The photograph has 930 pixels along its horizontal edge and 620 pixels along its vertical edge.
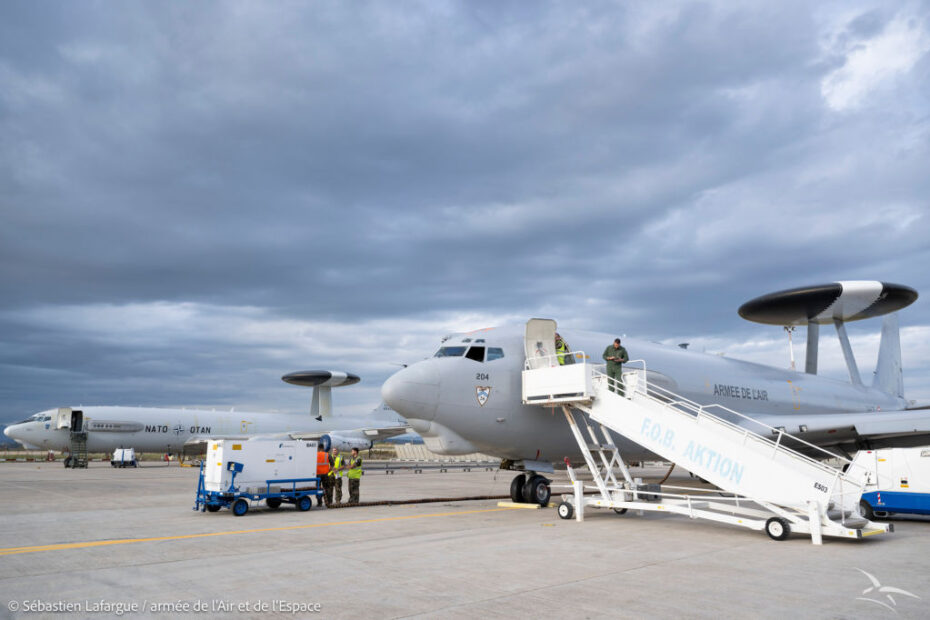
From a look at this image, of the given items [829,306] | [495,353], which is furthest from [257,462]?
[829,306]

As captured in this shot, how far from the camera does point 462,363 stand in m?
15.1

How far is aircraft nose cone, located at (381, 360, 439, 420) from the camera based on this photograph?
46.6 feet

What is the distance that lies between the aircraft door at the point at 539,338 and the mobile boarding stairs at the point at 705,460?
26 millimetres

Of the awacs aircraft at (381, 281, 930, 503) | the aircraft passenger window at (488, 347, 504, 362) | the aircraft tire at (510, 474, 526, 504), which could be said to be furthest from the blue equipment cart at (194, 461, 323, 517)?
the aircraft passenger window at (488, 347, 504, 362)

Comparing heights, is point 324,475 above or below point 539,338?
below

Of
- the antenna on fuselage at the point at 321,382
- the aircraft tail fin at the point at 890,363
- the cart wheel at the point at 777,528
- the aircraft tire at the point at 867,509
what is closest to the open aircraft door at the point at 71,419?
the antenna on fuselage at the point at 321,382

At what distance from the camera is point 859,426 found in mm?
19406

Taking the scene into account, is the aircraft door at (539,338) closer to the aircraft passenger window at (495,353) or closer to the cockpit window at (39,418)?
the aircraft passenger window at (495,353)

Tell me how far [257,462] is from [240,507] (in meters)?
1.24

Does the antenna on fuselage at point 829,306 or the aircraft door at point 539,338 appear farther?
the antenna on fuselage at point 829,306

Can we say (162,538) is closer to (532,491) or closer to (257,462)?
(257,462)

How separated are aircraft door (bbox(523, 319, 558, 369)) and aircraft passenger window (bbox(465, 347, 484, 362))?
4.11 ft

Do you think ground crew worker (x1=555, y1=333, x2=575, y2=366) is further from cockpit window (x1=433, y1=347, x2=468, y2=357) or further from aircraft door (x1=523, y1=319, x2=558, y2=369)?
cockpit window (x1=433, y1=347, x2=468, y2=357)

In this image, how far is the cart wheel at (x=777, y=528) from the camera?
10914 millimetres
